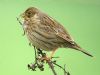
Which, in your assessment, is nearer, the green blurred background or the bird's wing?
the bird's wing

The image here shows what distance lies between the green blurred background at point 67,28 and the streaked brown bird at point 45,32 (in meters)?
0.60

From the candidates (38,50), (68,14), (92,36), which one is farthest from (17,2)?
(38,50)

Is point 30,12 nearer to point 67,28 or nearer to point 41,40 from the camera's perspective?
point 41,40

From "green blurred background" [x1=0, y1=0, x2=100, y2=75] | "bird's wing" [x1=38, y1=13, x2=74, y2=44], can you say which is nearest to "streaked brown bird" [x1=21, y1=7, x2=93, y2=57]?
"bird's wing" [x1=38, y1=13, x2=74, y2=44]

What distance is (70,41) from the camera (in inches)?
53.4

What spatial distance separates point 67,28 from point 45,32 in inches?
34.0

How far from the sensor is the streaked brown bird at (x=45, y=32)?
135 centimetres

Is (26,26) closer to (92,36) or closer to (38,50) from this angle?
(38,50)

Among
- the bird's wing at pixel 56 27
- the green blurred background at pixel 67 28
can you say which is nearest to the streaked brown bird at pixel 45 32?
the bird's wing at pixel 56 27

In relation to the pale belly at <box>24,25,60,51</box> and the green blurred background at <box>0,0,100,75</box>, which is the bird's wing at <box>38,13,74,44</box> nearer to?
the pale belly at <box>24,25,60,51</box>

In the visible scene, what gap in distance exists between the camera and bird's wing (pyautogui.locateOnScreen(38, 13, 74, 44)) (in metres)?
1.37

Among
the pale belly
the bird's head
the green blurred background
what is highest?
the green blurred background

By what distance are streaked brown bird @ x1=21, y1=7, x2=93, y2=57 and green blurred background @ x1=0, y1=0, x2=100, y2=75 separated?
0.60 metres

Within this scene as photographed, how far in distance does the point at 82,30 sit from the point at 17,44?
14.9 inches
